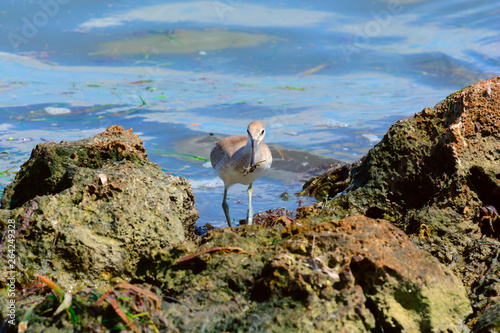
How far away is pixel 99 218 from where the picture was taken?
10.2 ft

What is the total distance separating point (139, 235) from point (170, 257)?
16.7 inches

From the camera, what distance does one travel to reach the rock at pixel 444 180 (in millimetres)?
3439

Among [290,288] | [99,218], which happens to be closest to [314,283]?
[290,288]

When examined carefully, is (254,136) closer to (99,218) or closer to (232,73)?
(99,218)

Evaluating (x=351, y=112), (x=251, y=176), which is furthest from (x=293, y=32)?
(x=251, y=176)

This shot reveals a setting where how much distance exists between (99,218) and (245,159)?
8.01 feet

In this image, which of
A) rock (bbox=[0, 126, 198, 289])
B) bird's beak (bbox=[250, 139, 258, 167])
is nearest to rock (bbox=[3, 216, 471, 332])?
rock (bbox=[0, 126, 198, 289])

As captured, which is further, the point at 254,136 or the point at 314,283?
the point at 254,136

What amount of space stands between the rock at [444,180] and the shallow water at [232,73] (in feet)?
7.48

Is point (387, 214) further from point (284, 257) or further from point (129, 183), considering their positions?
point (129, 183)

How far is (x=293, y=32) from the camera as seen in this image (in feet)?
54.9

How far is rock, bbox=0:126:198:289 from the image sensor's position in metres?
2.89

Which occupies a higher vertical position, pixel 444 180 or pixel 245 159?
pixel 444 180

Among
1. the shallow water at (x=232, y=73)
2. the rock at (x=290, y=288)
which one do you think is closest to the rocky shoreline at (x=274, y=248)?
the rock at (x=290, y=288)
